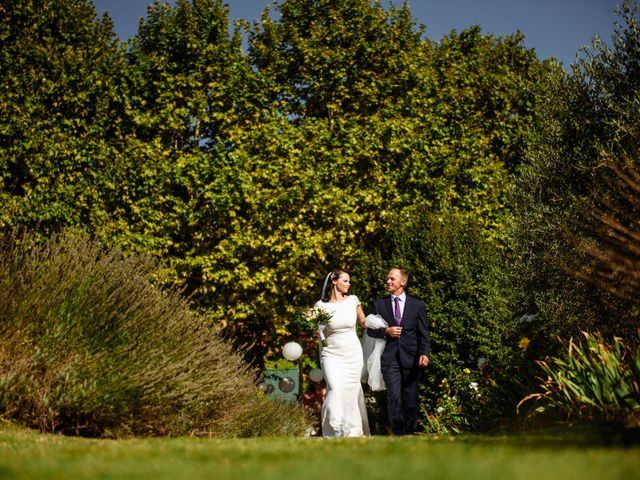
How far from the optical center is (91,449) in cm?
537

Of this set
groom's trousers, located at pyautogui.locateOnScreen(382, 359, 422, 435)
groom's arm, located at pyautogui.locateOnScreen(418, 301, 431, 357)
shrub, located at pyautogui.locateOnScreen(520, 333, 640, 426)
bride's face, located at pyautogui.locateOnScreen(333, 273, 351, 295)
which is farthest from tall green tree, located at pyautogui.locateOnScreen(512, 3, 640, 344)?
bride's face, located at pyautogui.locateOnScreen(333, 273, 351, 295)

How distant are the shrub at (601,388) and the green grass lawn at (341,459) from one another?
3.26 feet

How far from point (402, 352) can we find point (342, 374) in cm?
87

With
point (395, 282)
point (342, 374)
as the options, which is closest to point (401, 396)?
point (342, 374)

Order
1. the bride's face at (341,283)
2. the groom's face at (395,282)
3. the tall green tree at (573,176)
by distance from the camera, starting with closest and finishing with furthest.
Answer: the tall green tree at (573,176)
the groom's face at (395,282)
the bride's face at (341,283)

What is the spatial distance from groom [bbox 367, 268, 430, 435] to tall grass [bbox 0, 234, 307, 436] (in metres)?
1.98

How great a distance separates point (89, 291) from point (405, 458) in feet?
16.8

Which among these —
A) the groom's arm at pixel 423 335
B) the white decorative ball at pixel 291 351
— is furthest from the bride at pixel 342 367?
the white decorative ball at pixel 291 351

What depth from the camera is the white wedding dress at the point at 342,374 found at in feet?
31.1

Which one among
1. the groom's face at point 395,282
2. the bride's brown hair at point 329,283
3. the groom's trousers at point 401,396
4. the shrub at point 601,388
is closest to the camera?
the shrub at point 601,388

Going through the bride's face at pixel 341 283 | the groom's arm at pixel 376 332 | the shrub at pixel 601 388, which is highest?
the bride's face at pixel 341 283

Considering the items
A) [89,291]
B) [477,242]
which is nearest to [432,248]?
[477,242]

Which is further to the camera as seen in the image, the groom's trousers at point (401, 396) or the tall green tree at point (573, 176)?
the groom's trousers at point (401, 396)

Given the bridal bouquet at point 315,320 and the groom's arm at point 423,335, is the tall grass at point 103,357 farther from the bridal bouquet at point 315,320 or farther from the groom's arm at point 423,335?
the groom's arm at point 423,335
